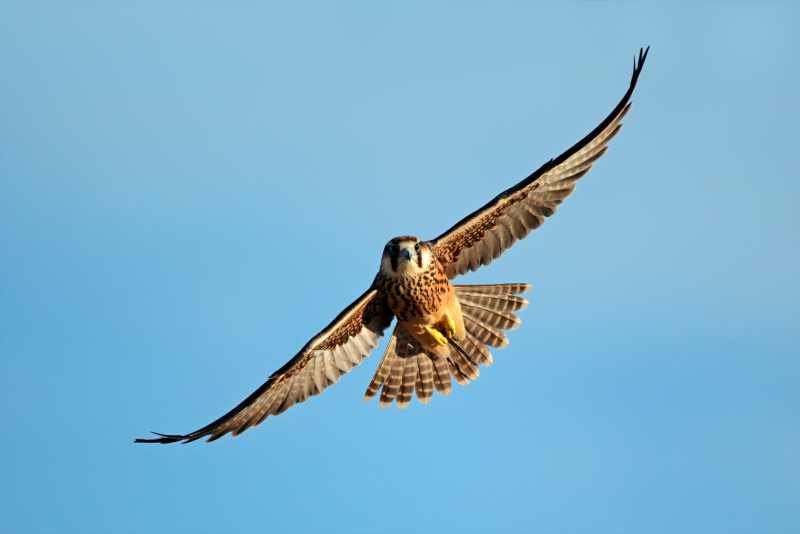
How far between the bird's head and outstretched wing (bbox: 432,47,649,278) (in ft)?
1.15

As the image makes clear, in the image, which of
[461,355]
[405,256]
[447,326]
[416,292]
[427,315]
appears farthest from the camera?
[461,355]

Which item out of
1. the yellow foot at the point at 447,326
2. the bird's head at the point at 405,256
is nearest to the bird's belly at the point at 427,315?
the yellow foot at the point at 447,326

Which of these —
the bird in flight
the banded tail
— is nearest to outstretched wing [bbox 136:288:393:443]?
the bird in flight

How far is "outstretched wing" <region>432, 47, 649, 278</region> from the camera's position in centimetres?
1162

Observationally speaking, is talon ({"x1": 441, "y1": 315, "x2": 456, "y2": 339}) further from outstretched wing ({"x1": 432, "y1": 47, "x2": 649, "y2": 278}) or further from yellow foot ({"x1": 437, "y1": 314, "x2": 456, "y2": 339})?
outstretched wing ({"x1": 432, "y1": 47, "x2": 649, "y2": 278})

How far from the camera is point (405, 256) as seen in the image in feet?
37.5

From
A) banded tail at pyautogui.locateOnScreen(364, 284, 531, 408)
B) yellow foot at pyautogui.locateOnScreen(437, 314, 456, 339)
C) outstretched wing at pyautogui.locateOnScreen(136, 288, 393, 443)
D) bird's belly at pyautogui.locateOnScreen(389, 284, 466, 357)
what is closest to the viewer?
outstretched wing at pyautogui.locateOnScreen(136, 288, 393, 443)

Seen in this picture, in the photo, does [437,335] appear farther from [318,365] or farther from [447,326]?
[318,365]

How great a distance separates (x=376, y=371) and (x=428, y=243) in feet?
5.70

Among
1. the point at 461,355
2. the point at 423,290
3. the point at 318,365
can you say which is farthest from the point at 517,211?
the point at 318,365

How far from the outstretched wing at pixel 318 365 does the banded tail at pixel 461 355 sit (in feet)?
2.56

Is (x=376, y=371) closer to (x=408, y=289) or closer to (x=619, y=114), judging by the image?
(x=408, y=289)

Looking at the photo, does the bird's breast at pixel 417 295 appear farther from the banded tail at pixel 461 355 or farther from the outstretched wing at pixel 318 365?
the banded tail at pixel 461 355

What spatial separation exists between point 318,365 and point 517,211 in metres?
2.25
